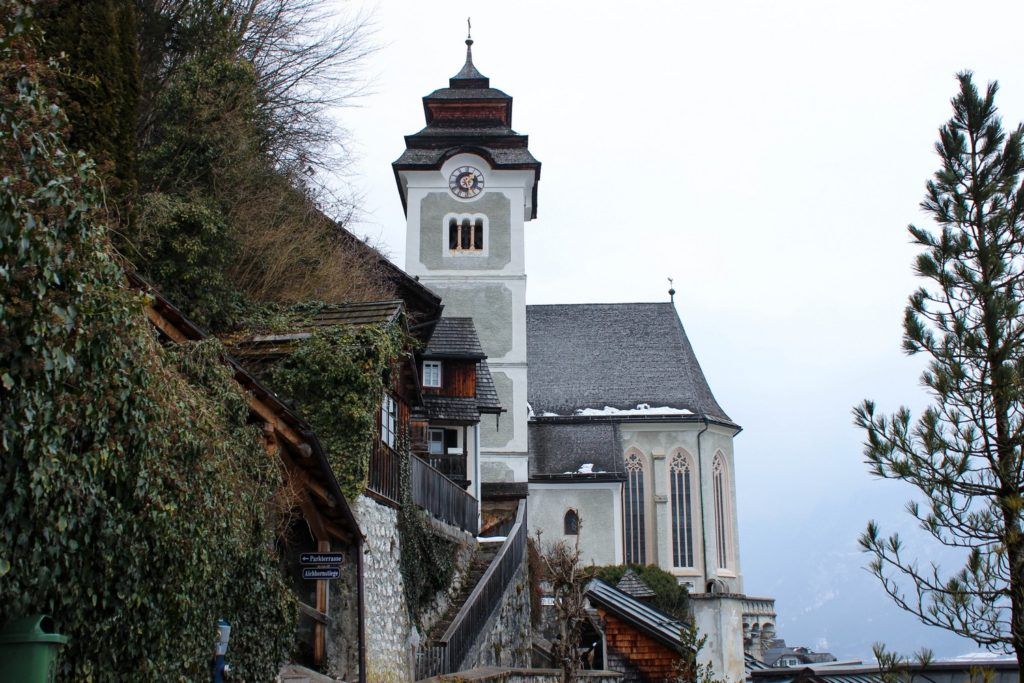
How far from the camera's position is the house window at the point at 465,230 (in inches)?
1468

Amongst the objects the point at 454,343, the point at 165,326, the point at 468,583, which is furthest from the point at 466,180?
the point at 165,326

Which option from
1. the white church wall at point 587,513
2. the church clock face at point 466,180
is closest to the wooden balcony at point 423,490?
the church clock face at point 466,180

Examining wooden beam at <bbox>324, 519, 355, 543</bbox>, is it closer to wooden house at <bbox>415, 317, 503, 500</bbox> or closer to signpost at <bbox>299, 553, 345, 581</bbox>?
signpost at <bbox>299, 553, 345, 581</bbox>

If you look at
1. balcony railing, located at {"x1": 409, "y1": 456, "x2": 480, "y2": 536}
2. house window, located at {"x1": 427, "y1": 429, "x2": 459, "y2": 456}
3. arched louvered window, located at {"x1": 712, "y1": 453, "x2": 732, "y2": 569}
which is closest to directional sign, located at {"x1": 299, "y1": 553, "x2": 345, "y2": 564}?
balcony railing, located at {"x1": 409, "y1": 456, "x2": 480, "y2": 536}

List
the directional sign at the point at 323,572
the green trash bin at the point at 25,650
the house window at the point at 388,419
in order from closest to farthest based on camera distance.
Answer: the green trash bin at the point at 25,650 < the directional sign at the point at 323,572 < the house window at the point at 388,419

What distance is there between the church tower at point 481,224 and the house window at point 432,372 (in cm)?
993

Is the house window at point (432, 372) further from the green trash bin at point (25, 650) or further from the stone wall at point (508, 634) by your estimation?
the green trash bin at point (25, 650)

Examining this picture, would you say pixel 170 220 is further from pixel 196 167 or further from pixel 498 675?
pixel 498 675

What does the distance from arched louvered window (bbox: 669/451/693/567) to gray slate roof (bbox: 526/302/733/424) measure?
2276 mm

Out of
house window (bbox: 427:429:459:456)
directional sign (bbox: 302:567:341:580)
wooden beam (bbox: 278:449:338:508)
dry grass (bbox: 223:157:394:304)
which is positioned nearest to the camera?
directional sign (bbox: 302:567:341:580)

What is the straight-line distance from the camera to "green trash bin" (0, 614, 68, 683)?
233 inches

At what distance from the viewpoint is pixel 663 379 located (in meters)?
44.8

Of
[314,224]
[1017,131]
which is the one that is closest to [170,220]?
[314,224]

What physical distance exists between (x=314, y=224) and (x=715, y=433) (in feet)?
95.9
